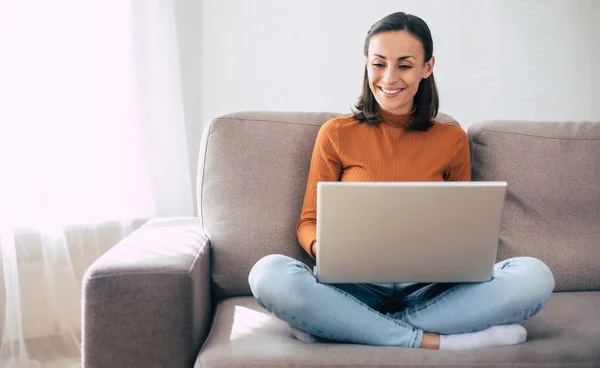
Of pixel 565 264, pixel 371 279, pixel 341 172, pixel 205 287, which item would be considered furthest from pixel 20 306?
pixel 565 264

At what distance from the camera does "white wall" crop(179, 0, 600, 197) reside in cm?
235

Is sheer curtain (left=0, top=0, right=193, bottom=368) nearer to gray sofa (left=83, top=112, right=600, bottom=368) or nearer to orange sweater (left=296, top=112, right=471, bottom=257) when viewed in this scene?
gray sofa (left=83, top=112, right=600, bottom=368)

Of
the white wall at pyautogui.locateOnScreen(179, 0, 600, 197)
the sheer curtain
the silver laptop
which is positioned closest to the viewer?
the silver laptop

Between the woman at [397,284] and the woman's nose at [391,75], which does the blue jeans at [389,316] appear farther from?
the woman's nose at [391,75]

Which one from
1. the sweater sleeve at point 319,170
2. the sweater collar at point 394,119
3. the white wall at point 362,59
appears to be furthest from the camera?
the white wall at point 362,59

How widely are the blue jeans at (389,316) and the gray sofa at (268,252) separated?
1.8 inches

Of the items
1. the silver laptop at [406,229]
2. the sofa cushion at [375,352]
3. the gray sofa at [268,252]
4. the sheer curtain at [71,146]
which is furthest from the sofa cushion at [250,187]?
the sheer curtain at [71,146]

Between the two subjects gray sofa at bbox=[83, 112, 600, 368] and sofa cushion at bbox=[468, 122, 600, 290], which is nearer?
gray sofa at bbox=[83, 112, 600, 368]

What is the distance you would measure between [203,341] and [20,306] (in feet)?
3.12

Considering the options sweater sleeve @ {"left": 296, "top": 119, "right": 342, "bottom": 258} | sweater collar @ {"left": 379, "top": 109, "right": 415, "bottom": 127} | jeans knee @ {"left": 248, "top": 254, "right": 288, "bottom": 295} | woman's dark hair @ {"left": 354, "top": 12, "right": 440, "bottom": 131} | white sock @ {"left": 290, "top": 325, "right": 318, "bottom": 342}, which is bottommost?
white sock @ {"left": 290, "top": 325, "right": 318, "bottom": 342}

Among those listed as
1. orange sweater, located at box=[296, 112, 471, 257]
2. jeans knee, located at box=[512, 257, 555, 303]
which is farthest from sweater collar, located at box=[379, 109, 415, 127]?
jeans knee, located at box=[512, 257, 555, 303]

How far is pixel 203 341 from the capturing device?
4.40 feet

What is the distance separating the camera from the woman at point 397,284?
1221mm

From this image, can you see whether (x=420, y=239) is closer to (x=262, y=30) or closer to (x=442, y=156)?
(x=442, y=156)
